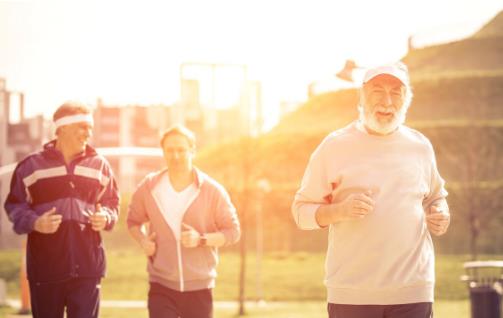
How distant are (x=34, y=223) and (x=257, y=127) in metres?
20.1

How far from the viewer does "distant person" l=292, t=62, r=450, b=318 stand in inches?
206

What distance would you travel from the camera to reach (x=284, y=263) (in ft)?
125

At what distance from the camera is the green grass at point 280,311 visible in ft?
71.1

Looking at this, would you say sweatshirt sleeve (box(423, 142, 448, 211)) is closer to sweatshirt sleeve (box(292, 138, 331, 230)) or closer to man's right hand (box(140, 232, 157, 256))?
sweatshirt sleeve (box(292, 138, 331, 230))

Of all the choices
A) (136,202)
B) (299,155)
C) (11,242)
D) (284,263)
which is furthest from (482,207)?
(136,202)

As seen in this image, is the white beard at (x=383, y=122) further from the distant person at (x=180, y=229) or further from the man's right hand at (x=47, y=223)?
the man's right hand at (x=47, y=223)

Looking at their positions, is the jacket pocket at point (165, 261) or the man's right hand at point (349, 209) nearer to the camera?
the man's right hand at point (349, 209)

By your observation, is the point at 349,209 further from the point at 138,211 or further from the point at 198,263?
the point at 138,211

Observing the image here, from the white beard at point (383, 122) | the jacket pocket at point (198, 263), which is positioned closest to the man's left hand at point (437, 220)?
the white beard at point (383, 122)

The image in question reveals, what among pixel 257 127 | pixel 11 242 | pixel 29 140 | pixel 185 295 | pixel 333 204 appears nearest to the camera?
pixel 333 204

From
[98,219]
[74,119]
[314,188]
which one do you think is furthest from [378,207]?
[74,119]

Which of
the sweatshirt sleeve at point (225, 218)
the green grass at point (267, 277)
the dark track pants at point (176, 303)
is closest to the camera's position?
the dark track pants at point (176, 303)

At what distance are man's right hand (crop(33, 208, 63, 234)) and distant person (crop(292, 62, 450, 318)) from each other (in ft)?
5.83

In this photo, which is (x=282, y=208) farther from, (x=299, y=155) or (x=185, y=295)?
(x=185, y=295)
